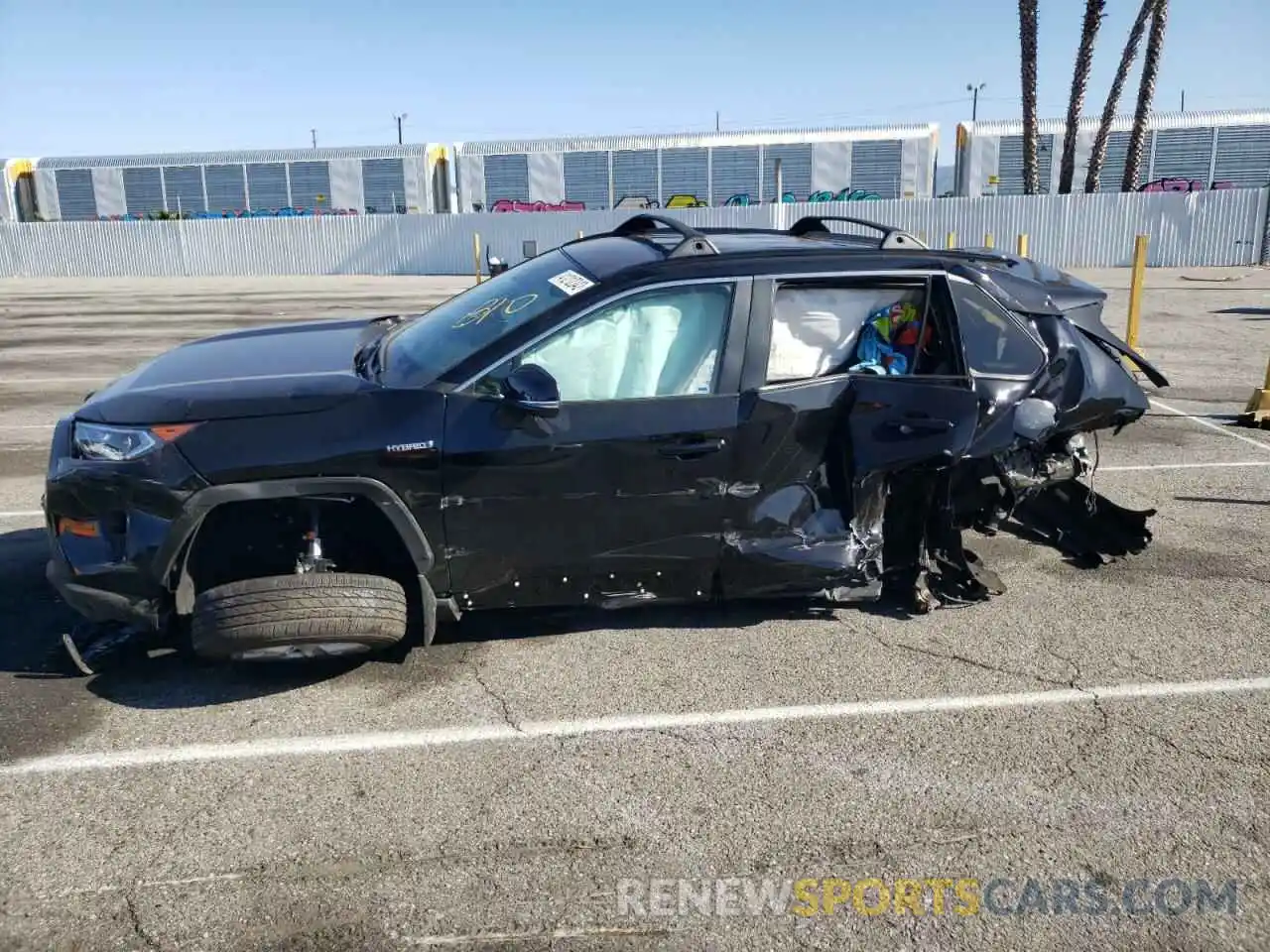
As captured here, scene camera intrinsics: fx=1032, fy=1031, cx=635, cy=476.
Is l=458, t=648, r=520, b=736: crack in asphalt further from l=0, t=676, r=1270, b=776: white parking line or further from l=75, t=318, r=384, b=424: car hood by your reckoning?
l=75, t=318, r=384, b=424: car hood

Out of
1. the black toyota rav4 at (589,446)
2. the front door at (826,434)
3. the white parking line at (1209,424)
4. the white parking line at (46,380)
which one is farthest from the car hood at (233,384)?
the white parking line at (46,380)

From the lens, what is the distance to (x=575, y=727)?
3857mm

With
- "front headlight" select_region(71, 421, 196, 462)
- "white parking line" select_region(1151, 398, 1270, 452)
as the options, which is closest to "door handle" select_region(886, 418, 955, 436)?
"front headlight" select_region(71, 421, 196, 462)

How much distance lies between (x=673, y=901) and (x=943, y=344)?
2.86 meters

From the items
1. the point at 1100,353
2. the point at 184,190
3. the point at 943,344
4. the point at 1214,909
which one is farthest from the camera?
the point at 184,190

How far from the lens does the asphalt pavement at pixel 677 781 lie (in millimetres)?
2869

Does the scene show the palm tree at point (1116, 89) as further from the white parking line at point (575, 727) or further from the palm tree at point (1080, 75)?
the white parking line at point (575, 727)

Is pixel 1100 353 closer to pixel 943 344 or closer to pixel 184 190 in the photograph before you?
pixel 943 344

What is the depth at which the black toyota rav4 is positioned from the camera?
3.91m

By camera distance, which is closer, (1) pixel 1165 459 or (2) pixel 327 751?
(2) pixel 327 751

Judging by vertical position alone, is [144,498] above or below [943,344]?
below

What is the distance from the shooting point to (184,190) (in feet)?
151

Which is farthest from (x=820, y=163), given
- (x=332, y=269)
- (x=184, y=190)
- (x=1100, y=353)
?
(x=1100, y=353)

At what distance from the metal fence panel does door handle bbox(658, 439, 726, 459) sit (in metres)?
24.5
